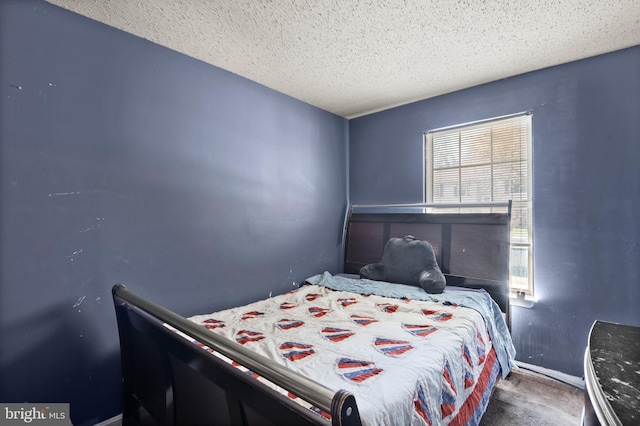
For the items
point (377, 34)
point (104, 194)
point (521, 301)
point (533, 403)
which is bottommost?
point (533, 403)

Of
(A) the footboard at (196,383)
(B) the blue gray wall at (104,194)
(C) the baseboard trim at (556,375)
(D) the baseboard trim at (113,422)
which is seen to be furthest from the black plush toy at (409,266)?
(D) the baseboard trim at (113,422)

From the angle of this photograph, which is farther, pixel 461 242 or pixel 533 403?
pixel 461 242

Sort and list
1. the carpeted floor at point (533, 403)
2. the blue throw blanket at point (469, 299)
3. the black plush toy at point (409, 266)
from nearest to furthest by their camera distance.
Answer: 1. the carpeted floor at point (533, 403)
2. the blue throw blanket at point (469, 299)
3. the black plush toy at point (409, 266)

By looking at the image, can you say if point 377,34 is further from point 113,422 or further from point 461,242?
point 113,422

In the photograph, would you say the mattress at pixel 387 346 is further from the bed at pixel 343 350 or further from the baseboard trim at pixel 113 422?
the baseboard trim at pixel 113 422

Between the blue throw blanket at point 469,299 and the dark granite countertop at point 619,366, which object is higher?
the dark granite countertop at point 619,366

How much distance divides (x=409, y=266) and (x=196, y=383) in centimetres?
194

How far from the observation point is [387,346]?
1.49 metres

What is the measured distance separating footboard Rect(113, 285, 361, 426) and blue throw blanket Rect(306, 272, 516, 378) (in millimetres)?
1552

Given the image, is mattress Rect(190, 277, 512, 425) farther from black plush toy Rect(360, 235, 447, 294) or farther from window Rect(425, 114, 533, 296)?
window Rect(425, 114, 533, 296)

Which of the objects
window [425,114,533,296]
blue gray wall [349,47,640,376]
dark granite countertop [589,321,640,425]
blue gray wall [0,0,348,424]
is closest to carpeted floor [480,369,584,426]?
blue gray wall [349,47,640,376]

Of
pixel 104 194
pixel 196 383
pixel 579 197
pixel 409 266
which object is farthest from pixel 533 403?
pixel 104 194

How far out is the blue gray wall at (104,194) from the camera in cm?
152

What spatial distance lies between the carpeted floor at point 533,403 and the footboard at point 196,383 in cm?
170
